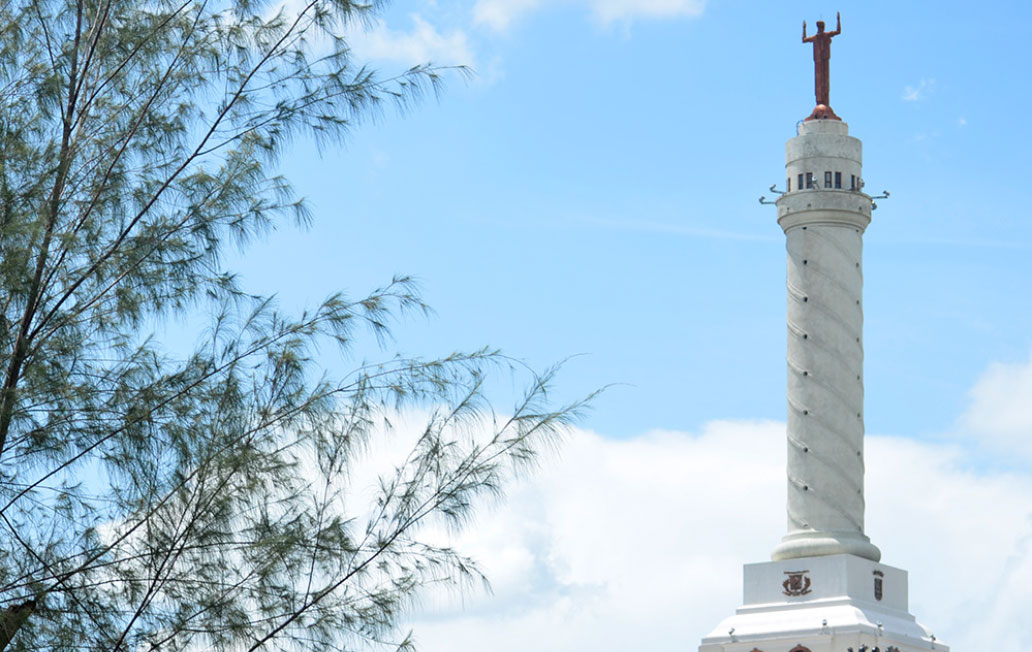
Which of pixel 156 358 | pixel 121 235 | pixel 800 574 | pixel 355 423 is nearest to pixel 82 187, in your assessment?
pixel 121 235

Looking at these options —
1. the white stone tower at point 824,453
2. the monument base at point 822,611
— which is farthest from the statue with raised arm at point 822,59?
the monument base at point 822,611

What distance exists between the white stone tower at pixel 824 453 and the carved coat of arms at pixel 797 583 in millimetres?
25

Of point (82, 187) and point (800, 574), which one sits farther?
point (800, 574)

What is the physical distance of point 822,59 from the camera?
49375 millimetres

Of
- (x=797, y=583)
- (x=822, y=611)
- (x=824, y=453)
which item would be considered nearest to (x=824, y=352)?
(x=824, y=453)

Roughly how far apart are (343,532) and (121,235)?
284 cm

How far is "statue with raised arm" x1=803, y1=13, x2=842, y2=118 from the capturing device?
4884cm

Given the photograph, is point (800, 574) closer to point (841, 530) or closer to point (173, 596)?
point (841, 530)

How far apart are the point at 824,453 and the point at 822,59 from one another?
11.5 m

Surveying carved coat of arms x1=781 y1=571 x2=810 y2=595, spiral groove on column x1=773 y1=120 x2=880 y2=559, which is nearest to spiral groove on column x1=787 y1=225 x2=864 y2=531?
spiral groove on column x1=773 y1=120 x2=880 y2=559

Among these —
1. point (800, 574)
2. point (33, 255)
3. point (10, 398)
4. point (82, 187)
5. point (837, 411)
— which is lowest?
point (10, 398)

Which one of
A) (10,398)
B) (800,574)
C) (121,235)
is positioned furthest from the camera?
(800,574)

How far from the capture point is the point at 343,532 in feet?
43.9

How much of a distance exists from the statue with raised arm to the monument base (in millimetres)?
12884
